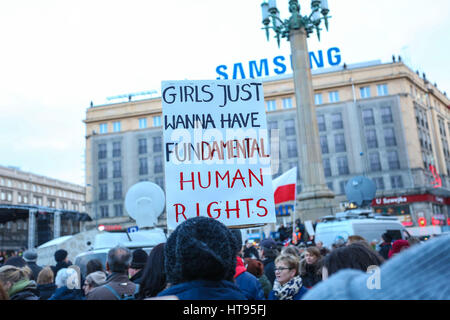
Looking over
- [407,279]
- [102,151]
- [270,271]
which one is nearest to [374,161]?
[102,151]

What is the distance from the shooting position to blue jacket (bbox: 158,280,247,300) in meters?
1.75

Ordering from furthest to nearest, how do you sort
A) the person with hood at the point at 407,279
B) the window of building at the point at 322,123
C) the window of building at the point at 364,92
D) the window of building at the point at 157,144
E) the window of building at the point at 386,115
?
1. the window of building at the point at 157,144
2. the window of building at the point at 322,123
3. the window of building at the point at 364,92
4. the window of building at the point at 386,115
5. the person with hood at the point at 407,279

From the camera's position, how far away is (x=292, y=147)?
5472 cm

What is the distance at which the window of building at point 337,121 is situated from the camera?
176 ft

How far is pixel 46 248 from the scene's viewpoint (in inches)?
777

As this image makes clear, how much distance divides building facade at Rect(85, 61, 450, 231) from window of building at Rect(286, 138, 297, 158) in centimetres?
13

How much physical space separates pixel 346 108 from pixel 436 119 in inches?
663

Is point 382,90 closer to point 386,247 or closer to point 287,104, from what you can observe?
point 287,104

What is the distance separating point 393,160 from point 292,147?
40.8 ft

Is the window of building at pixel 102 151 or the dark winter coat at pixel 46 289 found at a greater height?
the window of building at pixel 102 151

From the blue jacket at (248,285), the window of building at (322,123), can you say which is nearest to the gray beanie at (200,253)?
the blue jacket at (248,285)

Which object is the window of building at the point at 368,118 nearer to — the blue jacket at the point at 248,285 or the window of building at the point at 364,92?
the window of building at the point at 364,92

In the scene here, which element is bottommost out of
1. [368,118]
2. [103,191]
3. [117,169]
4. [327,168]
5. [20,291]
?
[20,291]

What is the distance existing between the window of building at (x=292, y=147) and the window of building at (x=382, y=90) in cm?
1220
